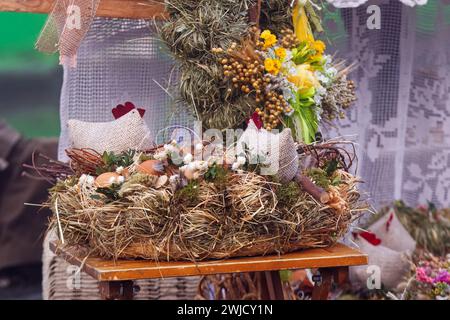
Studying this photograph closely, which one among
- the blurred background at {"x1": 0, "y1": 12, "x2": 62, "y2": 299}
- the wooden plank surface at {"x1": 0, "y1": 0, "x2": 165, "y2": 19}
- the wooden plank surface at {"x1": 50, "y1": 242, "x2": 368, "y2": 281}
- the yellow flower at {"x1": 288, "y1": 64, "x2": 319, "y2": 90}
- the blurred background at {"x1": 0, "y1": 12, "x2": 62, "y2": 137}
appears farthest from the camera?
the blurred background at {"x1": 0, "y1": 12, "x2": 62, "y2": 137}

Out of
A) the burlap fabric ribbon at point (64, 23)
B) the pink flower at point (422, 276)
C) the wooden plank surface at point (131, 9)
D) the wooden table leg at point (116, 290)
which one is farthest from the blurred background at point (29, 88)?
the pink flower at point (422, 276)

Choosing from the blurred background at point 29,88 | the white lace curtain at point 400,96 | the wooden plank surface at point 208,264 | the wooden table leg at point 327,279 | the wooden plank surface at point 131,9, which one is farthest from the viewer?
the blurred background at point 29,88

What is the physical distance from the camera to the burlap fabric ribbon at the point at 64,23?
11.4 feet

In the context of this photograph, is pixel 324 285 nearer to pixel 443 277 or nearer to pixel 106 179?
pixel 443 277

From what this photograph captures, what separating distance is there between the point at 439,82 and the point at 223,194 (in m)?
1.75

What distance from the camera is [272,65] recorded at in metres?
3.38

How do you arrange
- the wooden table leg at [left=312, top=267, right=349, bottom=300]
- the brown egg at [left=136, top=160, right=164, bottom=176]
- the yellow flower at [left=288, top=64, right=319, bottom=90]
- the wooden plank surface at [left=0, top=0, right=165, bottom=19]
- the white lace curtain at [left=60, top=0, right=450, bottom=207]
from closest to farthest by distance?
the brown egg at [left=136, top=160, right=164, bottom=176] < the wooden table leg at [left=312, top=267, right=349, bottom=300] < the yellow flower at [left=288, top=64, right=319, bottom=90] < the wooden plank surface at [left=0, top=0, right=165, bottom=19] < the white lace curtain at [left=60, top=0, right=450, bottom=207]

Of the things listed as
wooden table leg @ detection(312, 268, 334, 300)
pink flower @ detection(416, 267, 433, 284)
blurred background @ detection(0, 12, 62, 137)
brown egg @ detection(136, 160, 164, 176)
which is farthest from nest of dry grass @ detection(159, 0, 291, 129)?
blurred background @ detection(0, 12, 62, 137)

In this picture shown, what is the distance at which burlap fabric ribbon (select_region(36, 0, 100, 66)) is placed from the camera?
137 inches

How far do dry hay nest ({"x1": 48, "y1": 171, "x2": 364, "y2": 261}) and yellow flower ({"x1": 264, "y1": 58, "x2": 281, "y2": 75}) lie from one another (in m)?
0.51

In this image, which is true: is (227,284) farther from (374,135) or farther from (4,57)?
(4,57)

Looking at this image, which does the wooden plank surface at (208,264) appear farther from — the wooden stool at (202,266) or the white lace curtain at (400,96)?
the white lace curtain at (400,96)

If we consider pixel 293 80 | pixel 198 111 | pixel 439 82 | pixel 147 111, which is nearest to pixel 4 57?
pixel 147 111

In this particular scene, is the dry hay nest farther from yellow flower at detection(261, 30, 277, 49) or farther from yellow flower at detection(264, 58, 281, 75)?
yellow flower at detection(261, 30, 277, 49)
